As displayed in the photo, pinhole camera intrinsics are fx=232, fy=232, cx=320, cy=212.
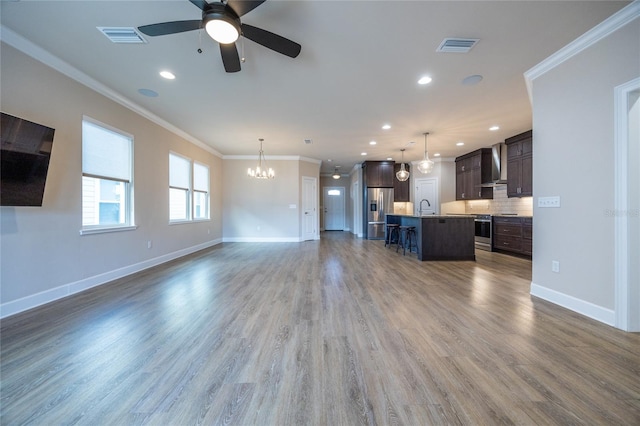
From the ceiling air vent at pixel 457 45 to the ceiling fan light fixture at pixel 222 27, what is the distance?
2106 millimetres

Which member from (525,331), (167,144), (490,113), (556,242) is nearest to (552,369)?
(525,331)

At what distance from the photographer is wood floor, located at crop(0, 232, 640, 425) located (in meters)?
1.27

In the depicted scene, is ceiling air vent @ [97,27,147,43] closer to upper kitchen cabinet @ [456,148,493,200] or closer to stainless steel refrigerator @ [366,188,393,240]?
stainless steel refrigerator @ [366,188,393,240]

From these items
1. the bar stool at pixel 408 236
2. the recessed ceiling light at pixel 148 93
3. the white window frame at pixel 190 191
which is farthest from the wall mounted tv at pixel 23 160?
the bar stool at pixel 408 236

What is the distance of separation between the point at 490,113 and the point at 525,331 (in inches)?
154

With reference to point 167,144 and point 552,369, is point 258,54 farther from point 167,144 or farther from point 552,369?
point 552,369

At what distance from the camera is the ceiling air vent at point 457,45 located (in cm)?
244

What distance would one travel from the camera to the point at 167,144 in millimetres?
4969

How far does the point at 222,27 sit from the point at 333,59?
1.34 m

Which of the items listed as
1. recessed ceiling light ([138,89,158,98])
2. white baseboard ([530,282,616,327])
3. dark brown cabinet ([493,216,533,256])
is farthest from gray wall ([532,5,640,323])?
recessed ceiling light ([138,89,158,98])

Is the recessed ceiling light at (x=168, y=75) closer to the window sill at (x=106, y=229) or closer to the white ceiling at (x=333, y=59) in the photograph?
the white ceiling at (x=333, y=59)

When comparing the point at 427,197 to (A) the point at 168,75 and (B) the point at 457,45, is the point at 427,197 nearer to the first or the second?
(B) the point at 457,45

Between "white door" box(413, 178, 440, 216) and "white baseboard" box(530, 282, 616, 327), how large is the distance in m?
5.49

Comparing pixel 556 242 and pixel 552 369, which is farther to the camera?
pixel 556 242
